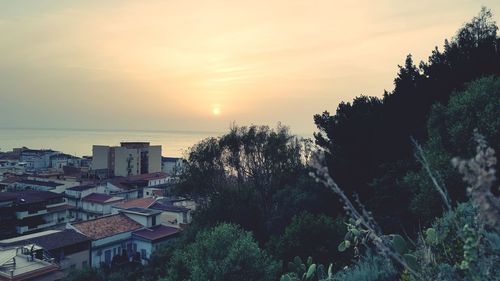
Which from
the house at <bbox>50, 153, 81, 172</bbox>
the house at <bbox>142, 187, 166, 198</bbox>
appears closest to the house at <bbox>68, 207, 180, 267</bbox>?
the house at <bbox>142, 187, 166, 198</bbox>

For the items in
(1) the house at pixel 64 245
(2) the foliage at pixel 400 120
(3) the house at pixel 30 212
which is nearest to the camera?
(2) the foliage at pixel 400 120

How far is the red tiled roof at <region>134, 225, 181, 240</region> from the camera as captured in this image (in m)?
23.4

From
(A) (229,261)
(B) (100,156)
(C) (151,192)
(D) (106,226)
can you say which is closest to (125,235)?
(D) (106,226)

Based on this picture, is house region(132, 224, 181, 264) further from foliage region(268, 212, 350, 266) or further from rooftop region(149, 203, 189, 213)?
foliage region(268, 212, 350, 266)

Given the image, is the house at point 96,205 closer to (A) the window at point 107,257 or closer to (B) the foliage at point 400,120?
(A) the window at point 107,257

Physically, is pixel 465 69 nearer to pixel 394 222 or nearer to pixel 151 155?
pixel 394 222

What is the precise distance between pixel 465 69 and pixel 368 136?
4.09 metres

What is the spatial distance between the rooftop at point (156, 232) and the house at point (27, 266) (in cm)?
671

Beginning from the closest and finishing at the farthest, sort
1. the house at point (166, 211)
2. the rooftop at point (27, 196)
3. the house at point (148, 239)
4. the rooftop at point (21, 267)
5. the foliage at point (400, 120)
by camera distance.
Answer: the foliage at point (400, 120), the rooftop at point (21, 267), the house at point (148, 239), the rooftop at point (27, 196), the house at point (166, 211)

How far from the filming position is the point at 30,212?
87.9 ft

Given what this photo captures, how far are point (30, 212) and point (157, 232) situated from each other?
32.7ft

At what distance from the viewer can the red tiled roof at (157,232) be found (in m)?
23.4

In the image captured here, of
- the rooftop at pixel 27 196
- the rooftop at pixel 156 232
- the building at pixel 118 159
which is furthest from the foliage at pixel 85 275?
the building at pixel 118 159

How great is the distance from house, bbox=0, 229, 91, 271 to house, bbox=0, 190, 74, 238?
600cm
